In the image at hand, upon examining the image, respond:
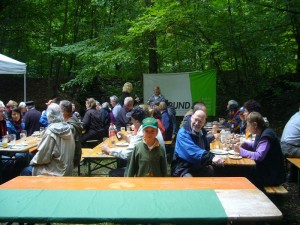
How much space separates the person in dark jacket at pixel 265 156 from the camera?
4.02 meters

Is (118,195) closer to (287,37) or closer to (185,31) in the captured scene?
(185,31)

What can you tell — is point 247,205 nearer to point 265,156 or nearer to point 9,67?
point 265,156

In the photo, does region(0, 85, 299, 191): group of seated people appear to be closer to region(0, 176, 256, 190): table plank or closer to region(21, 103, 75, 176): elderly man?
region(21, 103, 75, 176): elderly man

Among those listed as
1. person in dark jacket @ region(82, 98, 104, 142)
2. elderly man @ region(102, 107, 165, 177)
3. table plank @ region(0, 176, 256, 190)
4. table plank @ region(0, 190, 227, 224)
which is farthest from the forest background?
table plank @ region(0, 190, 227, 224)

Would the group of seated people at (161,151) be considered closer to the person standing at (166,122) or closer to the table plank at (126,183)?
the table plank at (126,183)

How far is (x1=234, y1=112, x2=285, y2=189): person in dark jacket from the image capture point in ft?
13.2

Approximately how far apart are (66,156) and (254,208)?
2.55 meters

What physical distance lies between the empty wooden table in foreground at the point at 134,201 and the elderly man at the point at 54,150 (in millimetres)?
898

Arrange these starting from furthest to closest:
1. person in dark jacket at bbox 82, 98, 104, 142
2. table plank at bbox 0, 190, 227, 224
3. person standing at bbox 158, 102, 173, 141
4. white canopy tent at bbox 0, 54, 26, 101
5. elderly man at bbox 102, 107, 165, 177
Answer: white canopy tent at bbox 0, 54, 26, 101 → person in dark jacket at bbox 82, 98, 104, 142 → person standing at bbox 158, 102, 173, 141 → elderly man at bbox 102, 107, 165, 177 → table plank at bbox 0, 190, 227, 224

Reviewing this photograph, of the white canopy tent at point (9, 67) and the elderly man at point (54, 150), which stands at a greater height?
the white canopy tent at point (9, 67)

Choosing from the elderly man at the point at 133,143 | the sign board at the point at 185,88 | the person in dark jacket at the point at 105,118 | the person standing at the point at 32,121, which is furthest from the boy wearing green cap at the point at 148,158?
the sign board at the point at 185,88

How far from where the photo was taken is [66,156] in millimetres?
4180

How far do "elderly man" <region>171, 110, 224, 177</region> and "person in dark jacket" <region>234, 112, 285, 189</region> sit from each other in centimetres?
48

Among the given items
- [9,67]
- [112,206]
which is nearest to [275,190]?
[112,206]
